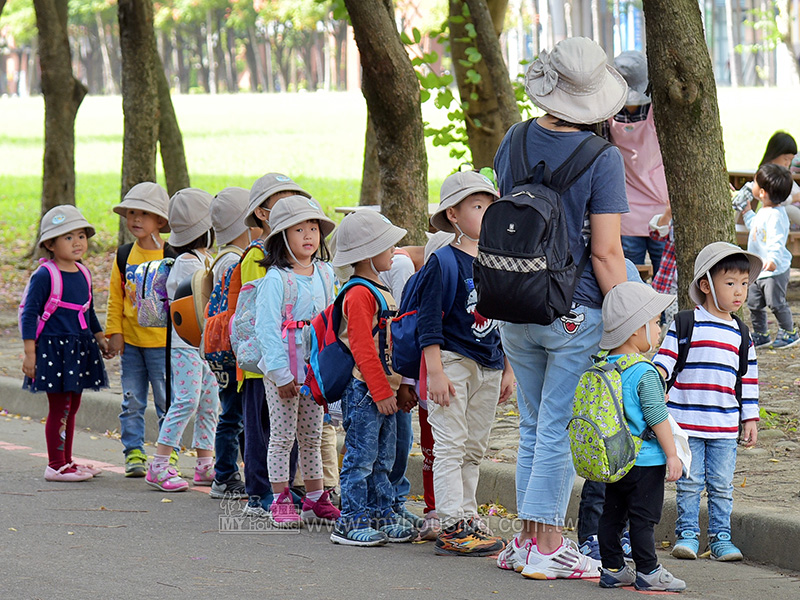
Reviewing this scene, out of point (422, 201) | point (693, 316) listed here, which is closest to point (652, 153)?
point (422, 201)

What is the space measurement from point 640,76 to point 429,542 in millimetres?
4093

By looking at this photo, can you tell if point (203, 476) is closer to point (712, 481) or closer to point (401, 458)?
point (401, 458)

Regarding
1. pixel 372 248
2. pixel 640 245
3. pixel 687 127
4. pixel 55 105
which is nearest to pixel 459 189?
pixel 372 248

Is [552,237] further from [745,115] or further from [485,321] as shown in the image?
[745,115]

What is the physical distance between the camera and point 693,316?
5.30 m

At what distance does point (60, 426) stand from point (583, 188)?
3921 millimetres

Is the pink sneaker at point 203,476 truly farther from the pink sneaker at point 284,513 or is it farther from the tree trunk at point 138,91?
the tree trunk at point 138,91

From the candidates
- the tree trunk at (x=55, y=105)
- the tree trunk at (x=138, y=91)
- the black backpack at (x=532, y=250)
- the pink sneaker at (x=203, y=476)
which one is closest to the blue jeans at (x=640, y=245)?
the pink sneaker at (x=203, y=476)

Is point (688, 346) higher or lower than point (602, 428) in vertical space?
higher

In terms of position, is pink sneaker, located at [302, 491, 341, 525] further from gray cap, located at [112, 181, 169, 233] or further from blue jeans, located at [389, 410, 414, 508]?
gray cap, located at [112, 181, 169, 233]

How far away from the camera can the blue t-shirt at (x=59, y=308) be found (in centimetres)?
707

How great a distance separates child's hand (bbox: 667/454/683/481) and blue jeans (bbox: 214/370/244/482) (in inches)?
104

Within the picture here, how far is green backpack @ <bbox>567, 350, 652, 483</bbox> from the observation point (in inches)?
178

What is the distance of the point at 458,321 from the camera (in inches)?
210
